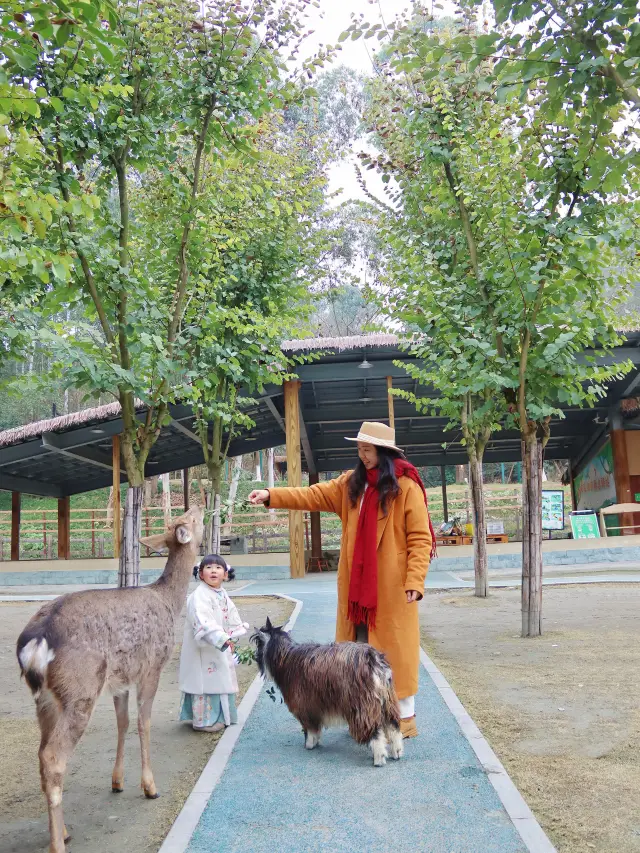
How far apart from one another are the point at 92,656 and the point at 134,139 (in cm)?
458

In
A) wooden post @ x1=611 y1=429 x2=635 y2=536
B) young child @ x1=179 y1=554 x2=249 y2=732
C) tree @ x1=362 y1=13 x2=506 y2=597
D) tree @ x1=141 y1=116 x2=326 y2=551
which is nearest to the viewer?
young child @ x1=179 y1=554 x2=249 y2=732

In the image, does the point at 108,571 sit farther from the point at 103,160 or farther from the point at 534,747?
the point at 534,747

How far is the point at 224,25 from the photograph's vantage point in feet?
20.9

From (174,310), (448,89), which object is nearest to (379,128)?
(448,89)

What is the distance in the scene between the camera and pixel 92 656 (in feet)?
11.8

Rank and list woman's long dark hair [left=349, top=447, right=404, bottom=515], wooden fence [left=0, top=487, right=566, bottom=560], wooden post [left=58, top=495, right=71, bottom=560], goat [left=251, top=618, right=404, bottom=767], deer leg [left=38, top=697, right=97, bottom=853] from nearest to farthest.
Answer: deer leg [left=38, top=697, right=97, bottom=853]
goat [left=251, top=618, right=404, bottom=767]
woman's long dark hair [left=349, top=447, right=404, bottom=515]
wooden post [left=58, top=495, right=71, bottom=560]
wooden fence [left=0, top=487, right=566, bottom=560]

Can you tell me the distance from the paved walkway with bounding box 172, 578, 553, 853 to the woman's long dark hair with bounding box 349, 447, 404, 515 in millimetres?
1476

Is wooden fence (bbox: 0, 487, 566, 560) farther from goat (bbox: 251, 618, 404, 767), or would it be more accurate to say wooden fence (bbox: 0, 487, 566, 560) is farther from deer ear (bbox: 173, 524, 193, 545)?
deer ear (bbox: 173, 524, 193, 545)

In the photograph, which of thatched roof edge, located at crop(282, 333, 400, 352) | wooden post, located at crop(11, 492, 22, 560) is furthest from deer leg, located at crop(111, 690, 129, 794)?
wooden post, located at crop(11, 492, 22, 560)

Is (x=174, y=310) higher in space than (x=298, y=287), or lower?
lower

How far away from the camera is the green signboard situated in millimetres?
21594

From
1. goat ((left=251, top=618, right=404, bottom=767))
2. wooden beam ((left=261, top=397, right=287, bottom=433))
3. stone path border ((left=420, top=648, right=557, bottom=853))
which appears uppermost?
wooden beam ((left=261, top=397, right=287, bottom=433))

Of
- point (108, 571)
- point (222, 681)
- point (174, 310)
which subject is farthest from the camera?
point (108, 571)

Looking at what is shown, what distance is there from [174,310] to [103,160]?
146 centimetres
